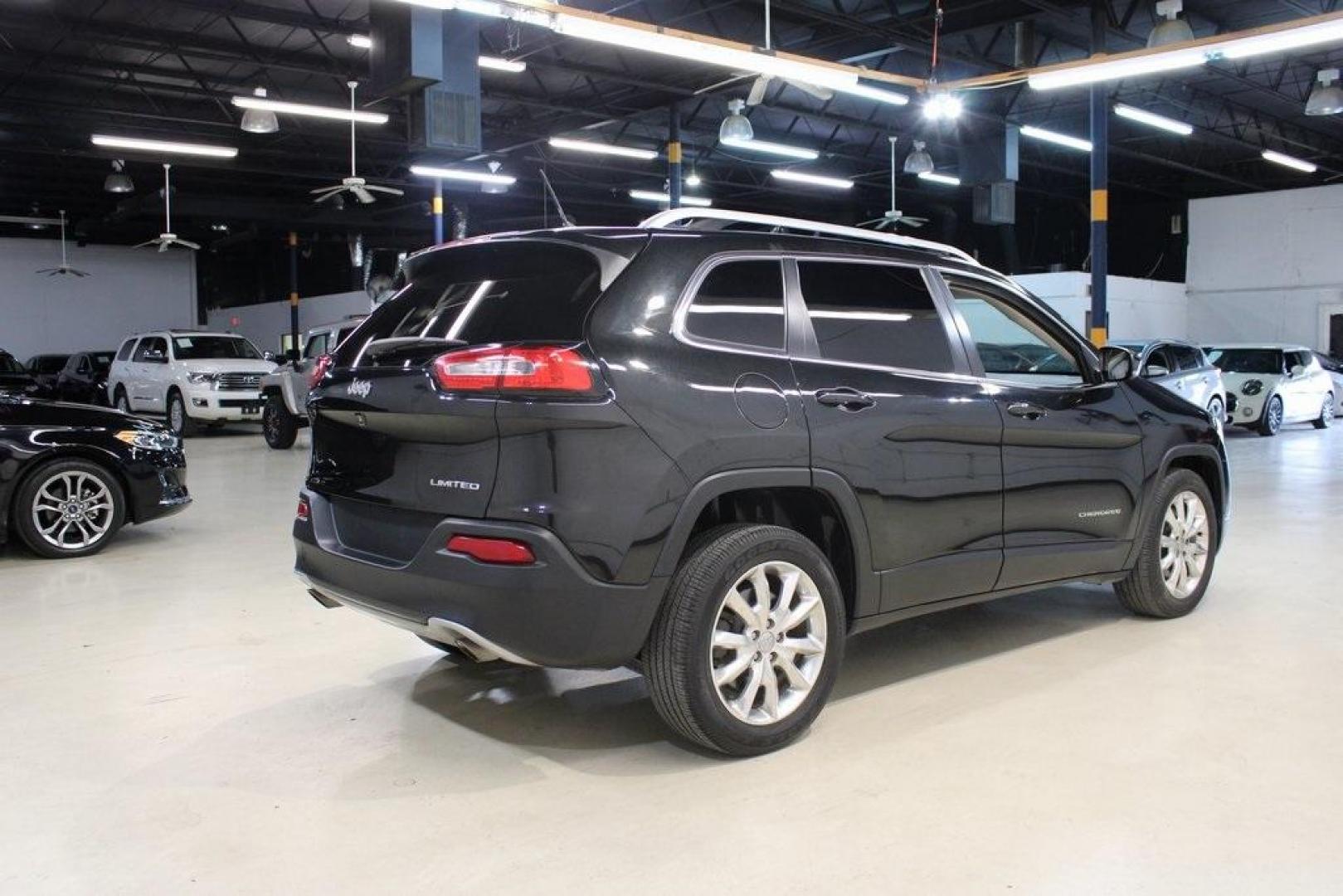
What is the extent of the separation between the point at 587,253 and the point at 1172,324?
84.2 ft

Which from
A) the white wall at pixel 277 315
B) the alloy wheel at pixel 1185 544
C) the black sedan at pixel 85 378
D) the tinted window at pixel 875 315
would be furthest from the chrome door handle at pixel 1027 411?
the white wall at pixel 277 315

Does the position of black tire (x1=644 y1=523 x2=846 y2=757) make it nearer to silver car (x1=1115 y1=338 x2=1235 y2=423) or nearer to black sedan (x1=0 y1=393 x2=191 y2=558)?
black sedan (x1=0 y1=393 x2=191 y2=558)

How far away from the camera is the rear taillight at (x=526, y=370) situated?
283 cm

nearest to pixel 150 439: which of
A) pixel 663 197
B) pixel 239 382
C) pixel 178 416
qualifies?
pixel 239 382

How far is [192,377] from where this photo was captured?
1580cm

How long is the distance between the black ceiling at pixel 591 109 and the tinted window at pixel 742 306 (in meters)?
11.4

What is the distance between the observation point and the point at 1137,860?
2.52 m

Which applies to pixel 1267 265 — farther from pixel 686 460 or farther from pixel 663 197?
pixel 686 460

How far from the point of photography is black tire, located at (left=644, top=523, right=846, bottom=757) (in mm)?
2988

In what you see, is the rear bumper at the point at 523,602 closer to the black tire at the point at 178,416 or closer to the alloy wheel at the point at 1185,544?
the alloy wheel at the point at 1185,544

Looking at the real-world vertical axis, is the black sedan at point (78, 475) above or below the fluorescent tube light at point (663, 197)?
below

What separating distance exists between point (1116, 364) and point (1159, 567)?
0.93m

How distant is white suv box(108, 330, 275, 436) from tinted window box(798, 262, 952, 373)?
13.5 metres

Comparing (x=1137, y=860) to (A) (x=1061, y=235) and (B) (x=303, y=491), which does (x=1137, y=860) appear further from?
(A) (x=1061, y=235)
